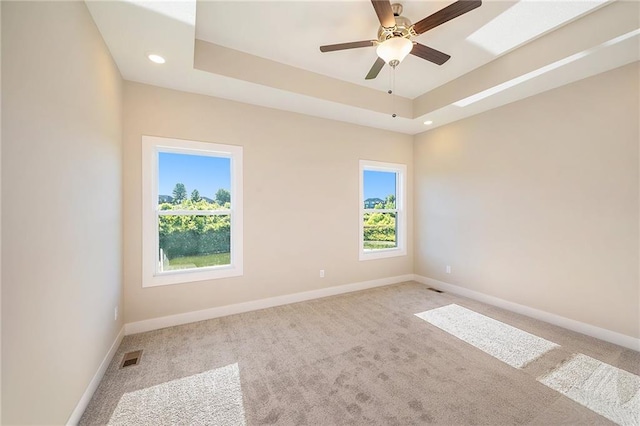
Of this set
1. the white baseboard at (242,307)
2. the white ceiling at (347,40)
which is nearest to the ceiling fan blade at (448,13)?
the white ceiling at (347,40)

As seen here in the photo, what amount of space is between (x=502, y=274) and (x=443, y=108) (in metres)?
2.50

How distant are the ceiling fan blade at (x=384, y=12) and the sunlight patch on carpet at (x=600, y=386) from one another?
10.2 ft

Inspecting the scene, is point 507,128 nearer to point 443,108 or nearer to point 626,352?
point 443,108

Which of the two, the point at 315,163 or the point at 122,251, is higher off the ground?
the point at 315,163

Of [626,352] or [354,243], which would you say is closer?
[626,352]

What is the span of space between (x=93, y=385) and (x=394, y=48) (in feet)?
11.7

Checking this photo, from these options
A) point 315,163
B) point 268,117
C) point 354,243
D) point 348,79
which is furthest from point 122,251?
point 348,79

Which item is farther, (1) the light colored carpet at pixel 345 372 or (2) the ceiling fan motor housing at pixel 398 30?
(2) the ceiling fan motor housing at pixel 398 30

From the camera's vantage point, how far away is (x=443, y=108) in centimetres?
358

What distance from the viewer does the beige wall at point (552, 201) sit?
254cm

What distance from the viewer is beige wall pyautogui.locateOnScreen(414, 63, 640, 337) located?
2.54m

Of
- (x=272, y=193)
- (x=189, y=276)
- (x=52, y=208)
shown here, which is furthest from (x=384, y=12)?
(x=189, y=276)

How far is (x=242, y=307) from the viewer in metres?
3.32

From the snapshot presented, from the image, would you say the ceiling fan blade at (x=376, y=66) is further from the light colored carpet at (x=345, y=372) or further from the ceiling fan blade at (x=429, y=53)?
the light colored carpet at (x=345, y=372)
